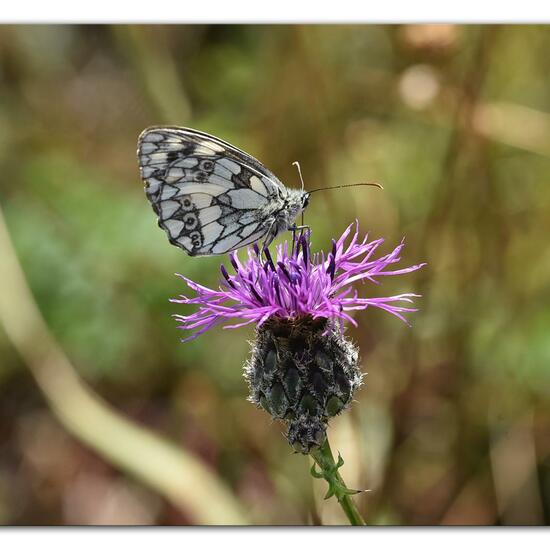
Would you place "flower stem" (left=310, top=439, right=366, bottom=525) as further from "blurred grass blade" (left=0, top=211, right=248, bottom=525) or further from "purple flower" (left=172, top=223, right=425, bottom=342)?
"blurred grass blade" (left=0, top=211, right=248, bottom=525)

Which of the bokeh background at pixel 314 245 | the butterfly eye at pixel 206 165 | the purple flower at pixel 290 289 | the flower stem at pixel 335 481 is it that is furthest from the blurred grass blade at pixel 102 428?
the butterfly eye at pixel 206 165

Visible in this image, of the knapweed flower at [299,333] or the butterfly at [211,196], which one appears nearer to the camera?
the knapweed flower at [299,333]

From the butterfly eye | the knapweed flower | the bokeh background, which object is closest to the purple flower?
the knapweed flower

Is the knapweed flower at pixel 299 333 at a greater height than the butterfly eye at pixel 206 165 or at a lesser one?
lesser

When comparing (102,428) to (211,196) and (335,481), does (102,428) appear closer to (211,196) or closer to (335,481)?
(211,196)

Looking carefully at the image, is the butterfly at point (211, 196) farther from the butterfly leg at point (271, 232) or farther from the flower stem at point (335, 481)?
the flower stem at point (335, 481)

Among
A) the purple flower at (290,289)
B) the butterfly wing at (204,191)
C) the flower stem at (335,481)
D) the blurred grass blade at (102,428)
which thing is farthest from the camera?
the blurred grass blade at (102,428)
